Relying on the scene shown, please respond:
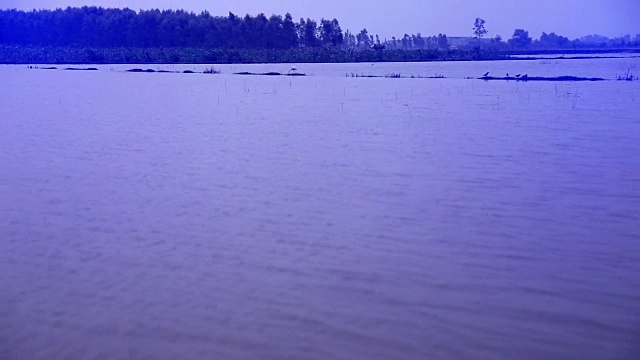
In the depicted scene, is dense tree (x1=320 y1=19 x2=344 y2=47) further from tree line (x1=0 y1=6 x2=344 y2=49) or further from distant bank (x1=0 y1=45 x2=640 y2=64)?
distant bank (x1=0 y1=45 x2=640 y2=64)

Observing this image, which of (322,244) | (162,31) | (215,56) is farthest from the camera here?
(162,31)

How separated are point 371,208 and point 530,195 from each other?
6.75 feet

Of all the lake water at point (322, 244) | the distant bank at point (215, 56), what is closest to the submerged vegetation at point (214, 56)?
the distant bank at point (215, 56)

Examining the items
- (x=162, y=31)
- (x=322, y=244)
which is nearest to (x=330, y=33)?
(x=162, y=31)

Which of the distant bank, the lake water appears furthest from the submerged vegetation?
the lake water

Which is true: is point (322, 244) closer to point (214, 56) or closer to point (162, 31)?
point (214, 56)

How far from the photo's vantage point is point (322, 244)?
253 inches

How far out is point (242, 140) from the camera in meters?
13.3

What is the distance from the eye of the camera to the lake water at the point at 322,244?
14.9ft

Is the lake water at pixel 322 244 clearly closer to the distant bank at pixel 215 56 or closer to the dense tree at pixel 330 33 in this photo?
the distant bank at pixel 215 56

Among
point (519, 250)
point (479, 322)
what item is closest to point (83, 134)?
point (519, 250)

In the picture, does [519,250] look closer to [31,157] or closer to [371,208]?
[371,208]

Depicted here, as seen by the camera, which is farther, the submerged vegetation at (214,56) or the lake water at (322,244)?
the submerged vegetation at (214,56)

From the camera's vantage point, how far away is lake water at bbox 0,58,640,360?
4539 mm
